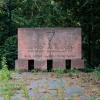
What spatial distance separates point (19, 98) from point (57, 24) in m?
17.9

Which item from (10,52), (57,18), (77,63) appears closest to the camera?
(77,63)

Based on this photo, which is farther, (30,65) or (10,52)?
(10,52)

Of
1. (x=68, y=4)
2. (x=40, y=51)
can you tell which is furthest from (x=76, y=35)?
(x=68, y=4)

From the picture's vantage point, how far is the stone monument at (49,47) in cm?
1465

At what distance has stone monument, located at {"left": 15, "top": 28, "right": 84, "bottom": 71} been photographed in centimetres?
1465

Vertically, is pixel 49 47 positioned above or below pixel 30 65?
above

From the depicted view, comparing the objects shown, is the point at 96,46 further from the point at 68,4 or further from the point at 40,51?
the point at 40,51

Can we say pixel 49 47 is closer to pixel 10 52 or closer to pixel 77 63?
pixel 77 63

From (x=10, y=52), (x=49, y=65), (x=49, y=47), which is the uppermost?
(x=49, y=47)

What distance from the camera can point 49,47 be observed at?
1466 centimetres

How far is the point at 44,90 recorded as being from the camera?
796 cm

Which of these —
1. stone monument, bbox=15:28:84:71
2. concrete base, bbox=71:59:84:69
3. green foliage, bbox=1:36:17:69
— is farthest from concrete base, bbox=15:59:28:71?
green foliage, bbox=1:36:17:69

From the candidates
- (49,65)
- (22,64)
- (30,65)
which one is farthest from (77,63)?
(22,64)

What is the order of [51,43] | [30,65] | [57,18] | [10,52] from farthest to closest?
[57,18] → [10,52] → [30,65] → [51,43]
